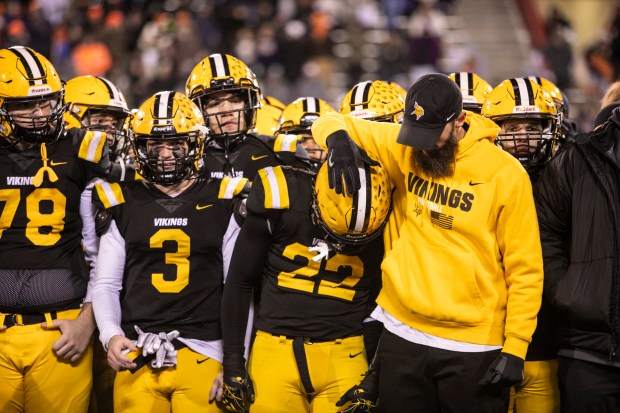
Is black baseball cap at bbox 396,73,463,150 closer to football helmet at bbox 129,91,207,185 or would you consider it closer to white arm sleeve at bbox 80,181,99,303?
football helmet at bbox 129,91,207,185

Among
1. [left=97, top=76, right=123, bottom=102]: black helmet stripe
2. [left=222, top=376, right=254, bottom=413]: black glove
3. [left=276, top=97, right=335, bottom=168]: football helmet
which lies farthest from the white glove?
[left=97, top=76, right=123, bottom=102]: black helmet stripe

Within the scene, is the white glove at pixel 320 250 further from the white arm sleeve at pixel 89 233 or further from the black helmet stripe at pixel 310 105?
the black helmet stripe at pixel 310 105

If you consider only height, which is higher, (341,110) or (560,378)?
(341,110)

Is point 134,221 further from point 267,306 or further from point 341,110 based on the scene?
point 341,110

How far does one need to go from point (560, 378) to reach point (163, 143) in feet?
6.93

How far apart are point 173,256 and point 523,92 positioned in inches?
78.8

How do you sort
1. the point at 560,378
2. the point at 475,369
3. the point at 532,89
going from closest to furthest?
the point at 475,369 < the point at 560,378 < the point at 532,89

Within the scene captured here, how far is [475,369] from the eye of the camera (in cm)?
340

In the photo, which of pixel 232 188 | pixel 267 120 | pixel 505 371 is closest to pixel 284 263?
pixel 232 188

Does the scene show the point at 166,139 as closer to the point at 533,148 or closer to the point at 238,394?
the point at 238,394

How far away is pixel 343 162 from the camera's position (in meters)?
3.41

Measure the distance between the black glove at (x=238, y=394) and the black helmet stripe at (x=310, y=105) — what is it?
7.24ft

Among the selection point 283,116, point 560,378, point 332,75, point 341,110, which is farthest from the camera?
point 332,75

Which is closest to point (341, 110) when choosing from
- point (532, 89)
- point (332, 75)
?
point (532, 89)
